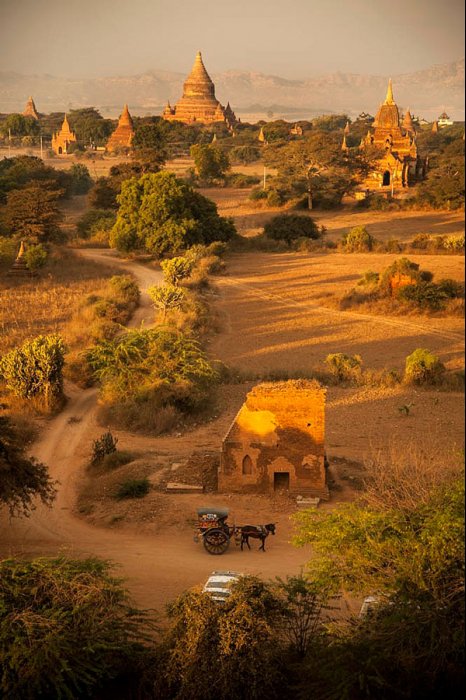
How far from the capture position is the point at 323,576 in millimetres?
9641

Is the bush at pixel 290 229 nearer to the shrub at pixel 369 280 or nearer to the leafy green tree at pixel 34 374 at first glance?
the shrub at pixel 369 280

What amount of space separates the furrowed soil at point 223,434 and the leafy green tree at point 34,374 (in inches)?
21.7

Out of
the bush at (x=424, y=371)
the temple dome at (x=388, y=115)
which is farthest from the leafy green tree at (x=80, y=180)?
the bush at (x=424, y=371)

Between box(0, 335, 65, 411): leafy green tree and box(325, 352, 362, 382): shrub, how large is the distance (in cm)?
656

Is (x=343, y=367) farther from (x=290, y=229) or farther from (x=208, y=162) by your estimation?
(x=208, y=162)

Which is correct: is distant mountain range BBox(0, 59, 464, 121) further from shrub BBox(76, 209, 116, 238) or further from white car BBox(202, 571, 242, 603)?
white car BBox(202, 571, 242, 603)

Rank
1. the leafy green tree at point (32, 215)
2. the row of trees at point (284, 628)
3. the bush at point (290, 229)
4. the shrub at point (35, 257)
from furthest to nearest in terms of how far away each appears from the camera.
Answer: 1. the bush at point (290, 229)
2. the leafy green tree at point (32, 215)
3. the shrub at point (35, 257)
4. the row of trees at point (284, 628)

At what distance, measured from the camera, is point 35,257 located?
3559 cm

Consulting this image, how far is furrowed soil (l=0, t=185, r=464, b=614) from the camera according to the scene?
12.8 metres

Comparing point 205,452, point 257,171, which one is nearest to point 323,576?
point 205,452

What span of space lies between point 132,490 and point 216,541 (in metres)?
2.36

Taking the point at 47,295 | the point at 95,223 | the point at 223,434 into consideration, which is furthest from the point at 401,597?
the point at 95,223

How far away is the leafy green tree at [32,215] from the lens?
1617 inches

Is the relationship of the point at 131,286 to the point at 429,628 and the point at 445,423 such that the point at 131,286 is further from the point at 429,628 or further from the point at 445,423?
the point at 429,628
